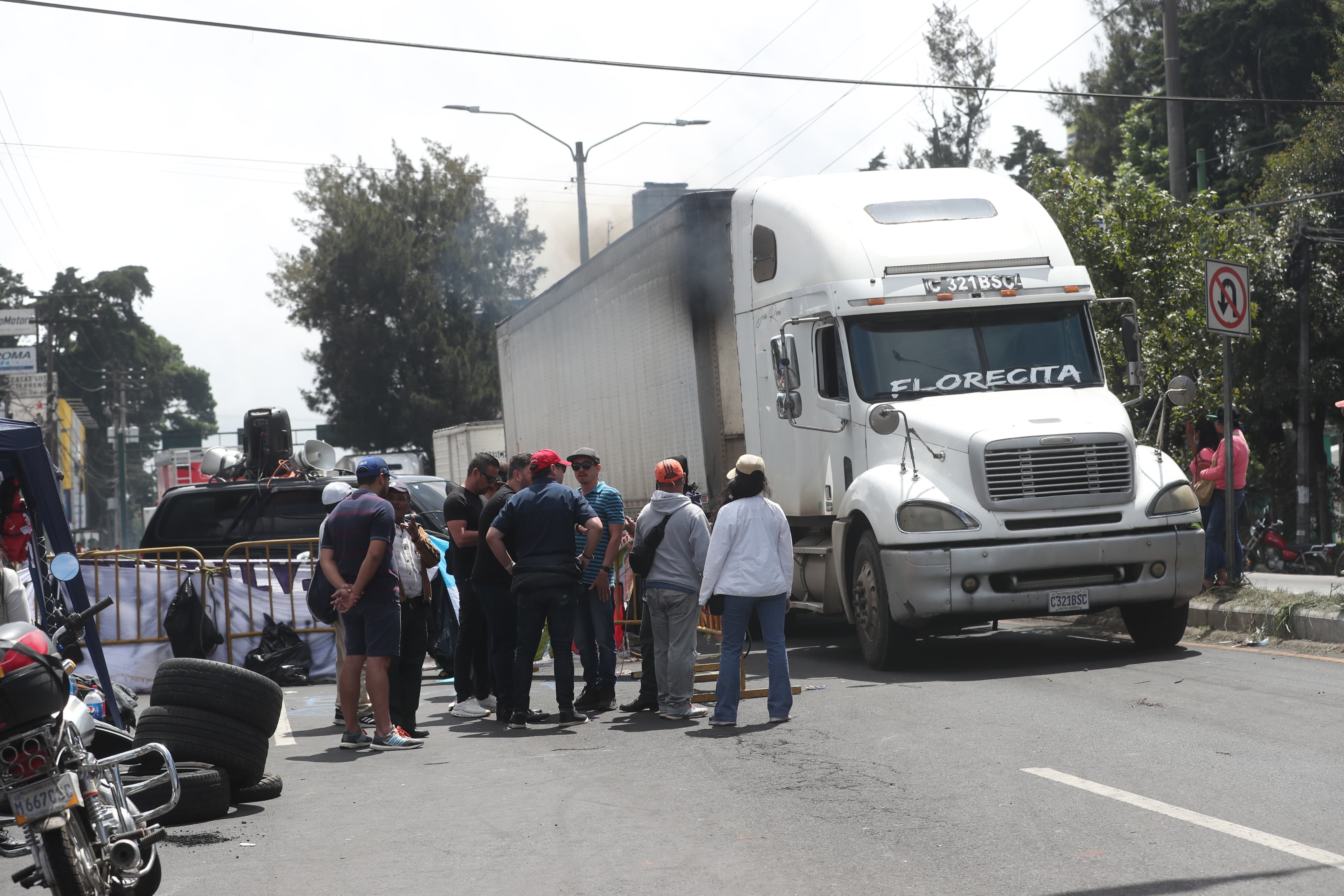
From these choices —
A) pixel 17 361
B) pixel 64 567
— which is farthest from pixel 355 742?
pixel 17 361

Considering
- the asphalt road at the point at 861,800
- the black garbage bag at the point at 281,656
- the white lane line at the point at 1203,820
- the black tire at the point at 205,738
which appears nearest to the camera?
the white lane line at the point at 1203,820

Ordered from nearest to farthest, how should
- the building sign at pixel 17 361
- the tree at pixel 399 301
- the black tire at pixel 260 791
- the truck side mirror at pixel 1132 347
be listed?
1. the black tire at pixel 260 791
2. the truck side mirror at pixel 1132 347
3. the tree at pixel 399 301
4. the building sign at pixel 17 361

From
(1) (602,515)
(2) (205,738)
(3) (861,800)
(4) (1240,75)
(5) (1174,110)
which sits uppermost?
(4) (1240,75)

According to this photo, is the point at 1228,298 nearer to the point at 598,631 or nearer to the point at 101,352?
the point at 598,631

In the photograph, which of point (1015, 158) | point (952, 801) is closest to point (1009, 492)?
point (952, 801)

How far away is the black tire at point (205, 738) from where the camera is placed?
23.7 ft

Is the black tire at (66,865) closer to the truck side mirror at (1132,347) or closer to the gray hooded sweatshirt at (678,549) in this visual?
the gray hooded sweatshirt at (678,549)

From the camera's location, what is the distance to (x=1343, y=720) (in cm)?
791

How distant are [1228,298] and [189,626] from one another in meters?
9.94

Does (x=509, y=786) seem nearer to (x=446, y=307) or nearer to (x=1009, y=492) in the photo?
(x=1009, y=492)

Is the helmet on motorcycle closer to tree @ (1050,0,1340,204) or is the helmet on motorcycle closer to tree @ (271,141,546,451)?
tree @ (1050,0,1340,204)

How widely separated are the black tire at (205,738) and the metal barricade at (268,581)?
639 centimetres

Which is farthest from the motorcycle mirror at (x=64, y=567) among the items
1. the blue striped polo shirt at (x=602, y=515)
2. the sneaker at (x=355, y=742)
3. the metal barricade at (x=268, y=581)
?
the metal barricade at (x=268, y=581)

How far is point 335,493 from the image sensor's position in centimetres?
1084
